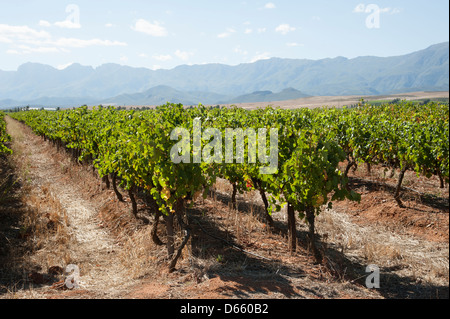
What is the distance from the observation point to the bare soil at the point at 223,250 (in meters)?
5.57

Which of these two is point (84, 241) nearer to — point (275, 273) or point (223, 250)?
point (223, 250)

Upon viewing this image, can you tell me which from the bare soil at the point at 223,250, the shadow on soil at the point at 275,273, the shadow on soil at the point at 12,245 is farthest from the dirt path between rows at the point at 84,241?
the shadow on soil at the point at 275,273

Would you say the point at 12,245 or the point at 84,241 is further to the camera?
the point at 84,241

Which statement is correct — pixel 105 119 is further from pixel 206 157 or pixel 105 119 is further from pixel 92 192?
pixel 206 157

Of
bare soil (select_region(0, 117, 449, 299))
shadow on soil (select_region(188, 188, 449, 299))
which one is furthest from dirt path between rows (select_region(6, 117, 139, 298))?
shadow on soil (select_region(188, 188, 449, 299))

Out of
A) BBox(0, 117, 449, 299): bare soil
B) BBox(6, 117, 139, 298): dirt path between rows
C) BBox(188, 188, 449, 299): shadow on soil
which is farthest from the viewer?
BBox(6, 117, 139, 298): dirt path between rows

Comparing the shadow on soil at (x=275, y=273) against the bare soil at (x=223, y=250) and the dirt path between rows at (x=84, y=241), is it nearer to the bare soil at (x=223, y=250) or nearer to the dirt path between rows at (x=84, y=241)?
the bare soil at (x=223, y=250)

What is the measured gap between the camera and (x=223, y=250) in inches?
275

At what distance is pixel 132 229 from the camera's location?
8.28 m

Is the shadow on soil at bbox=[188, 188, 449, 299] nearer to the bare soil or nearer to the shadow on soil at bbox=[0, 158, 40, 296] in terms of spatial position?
the bare soil

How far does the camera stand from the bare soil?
557 cm

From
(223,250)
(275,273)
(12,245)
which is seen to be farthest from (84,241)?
(275,273)
